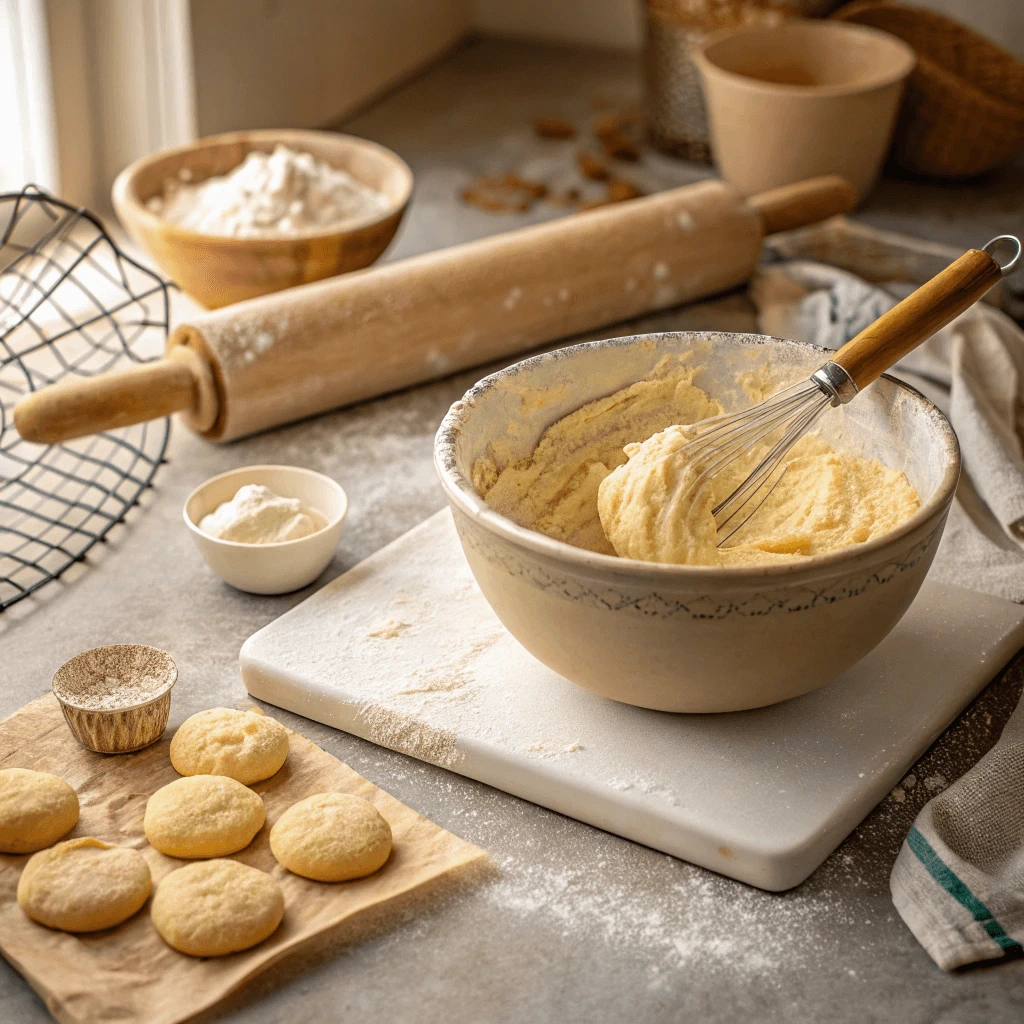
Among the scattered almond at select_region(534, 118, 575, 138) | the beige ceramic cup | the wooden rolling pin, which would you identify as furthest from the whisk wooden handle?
the scattered almond at select_region(534, 118, 575, 138)

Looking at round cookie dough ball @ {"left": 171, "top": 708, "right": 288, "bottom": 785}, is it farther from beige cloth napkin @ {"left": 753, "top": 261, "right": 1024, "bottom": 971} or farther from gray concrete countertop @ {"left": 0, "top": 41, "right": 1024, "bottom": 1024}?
beige cloth napkin @ {"left": 753, "top": 261, "right": 1024, "bottom": 971}

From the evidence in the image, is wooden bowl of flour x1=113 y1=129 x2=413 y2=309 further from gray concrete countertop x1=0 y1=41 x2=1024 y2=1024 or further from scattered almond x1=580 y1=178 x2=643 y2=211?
scattered almond x1=580 y1=178 x2=643 y2=211

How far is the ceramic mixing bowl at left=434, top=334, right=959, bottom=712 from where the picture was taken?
0.76m

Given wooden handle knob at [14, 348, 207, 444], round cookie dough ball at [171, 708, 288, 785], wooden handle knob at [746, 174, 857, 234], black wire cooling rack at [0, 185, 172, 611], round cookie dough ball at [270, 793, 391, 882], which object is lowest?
black wire cooling rack at [0, 185, 172, 611]

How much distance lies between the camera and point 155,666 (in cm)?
91

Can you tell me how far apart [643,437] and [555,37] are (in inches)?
83.4

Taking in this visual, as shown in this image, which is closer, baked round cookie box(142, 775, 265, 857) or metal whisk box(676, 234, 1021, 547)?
baked round cookie box(142, 775, 265, 857)

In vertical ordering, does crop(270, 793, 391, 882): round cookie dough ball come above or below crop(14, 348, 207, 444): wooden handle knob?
below

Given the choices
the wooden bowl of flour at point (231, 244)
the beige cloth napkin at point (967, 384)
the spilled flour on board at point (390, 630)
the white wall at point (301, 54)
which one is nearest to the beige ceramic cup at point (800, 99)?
the beige cloth napkin at point (967, 384)

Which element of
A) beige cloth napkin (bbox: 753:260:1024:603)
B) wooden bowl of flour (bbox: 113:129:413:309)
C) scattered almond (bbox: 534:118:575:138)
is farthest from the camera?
scattered almond (bbox: 534:118:575:138)

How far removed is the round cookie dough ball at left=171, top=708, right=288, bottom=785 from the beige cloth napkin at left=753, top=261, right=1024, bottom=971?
433mm

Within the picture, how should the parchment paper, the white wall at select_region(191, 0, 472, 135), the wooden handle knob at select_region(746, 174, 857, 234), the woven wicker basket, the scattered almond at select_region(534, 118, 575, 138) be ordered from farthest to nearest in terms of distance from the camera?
the scattered almond at select_region(534, 118, 575, 138) → the woven wicker basket → the white wall at select_region(191, 0, 472, 135) → the wooden handle knob at select_region(746, 174, 857, 234) → the parchment paper

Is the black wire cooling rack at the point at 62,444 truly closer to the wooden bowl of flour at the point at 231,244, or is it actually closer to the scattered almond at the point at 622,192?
the wooden bowl of flour at the point at 231,244

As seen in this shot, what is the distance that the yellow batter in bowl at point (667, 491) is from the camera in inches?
34.9
